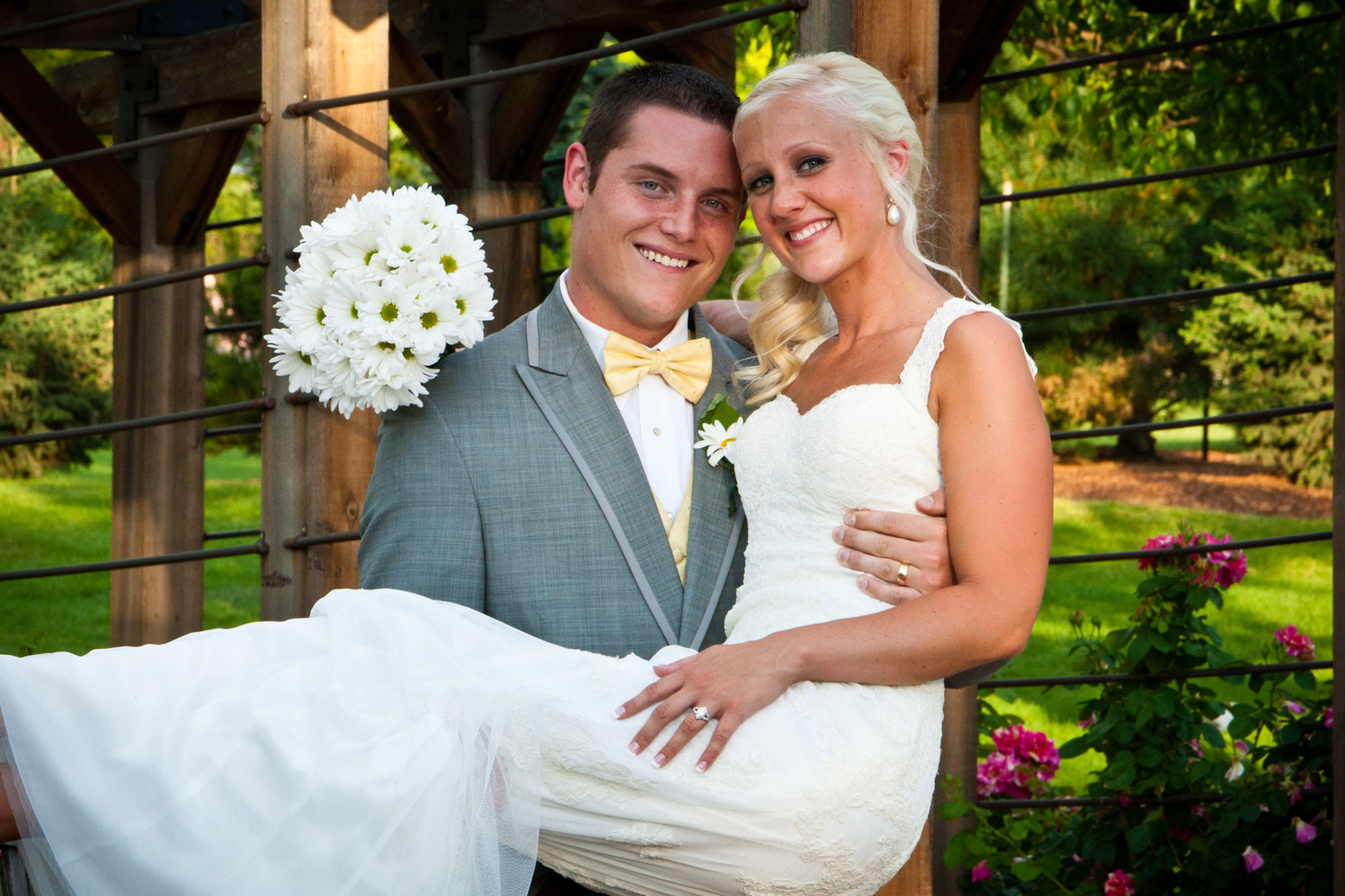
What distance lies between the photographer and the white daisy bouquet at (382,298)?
6.81 ft

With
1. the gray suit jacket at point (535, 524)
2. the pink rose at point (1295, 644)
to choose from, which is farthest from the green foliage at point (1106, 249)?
the gray suit jacket at point (535, 524)

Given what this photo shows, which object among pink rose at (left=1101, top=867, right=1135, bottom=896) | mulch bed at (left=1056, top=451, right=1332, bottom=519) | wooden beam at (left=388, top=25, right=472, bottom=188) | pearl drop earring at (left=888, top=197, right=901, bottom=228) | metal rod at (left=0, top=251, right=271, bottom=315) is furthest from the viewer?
mulch bed at (left=1056, top=451, right=1332, bottom=519)

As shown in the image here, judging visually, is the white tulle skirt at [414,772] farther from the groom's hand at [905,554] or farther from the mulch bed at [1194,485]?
the mulch bed at [1194,485]

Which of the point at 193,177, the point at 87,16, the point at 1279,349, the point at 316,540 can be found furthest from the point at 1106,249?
the point at 316,540

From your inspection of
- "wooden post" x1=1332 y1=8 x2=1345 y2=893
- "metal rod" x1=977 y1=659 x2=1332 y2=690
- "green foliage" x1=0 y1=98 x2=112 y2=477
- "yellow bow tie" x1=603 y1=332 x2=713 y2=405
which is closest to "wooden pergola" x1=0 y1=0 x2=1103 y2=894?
"metal rod" x1=977 y1=659 x2=1332 y2=690

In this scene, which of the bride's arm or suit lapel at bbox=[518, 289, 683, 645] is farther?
suit lapel at bbox=[518, 289, 683, 645]

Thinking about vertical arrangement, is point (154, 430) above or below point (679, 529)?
above

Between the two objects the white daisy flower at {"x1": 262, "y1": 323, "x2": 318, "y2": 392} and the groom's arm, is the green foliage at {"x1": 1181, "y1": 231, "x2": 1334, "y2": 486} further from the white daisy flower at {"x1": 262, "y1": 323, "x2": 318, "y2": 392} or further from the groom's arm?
the white daisy flower at {"x1": 262, "y1": 323, "x2": 318, "y2": 392}

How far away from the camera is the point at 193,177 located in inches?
199

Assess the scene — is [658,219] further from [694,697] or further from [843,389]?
[694,697]

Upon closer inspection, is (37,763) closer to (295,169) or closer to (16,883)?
(16,883)

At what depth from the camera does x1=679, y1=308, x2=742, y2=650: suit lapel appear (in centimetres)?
226

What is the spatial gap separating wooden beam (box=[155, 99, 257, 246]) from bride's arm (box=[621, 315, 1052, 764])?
3.62 meters

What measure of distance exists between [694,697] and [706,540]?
18.5 inches
